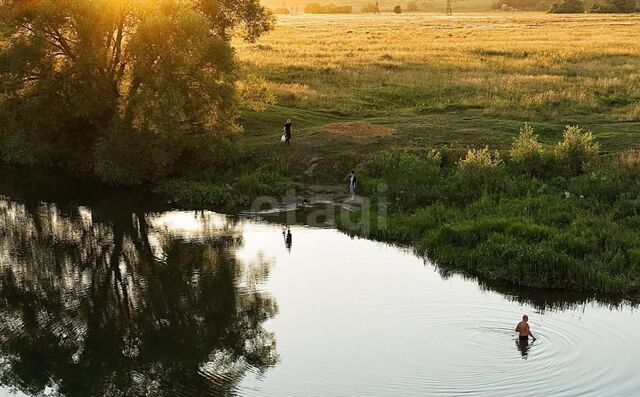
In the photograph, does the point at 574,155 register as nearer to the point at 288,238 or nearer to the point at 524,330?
the point at 288,238

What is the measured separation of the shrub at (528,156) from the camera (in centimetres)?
3622

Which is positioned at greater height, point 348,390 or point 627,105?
point 627,105

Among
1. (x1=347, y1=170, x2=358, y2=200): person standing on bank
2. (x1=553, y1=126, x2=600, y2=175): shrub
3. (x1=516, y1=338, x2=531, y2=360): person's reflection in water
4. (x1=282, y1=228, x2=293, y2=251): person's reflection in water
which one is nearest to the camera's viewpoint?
(x1=516, y1=338, x2=531, y2=360): person's reflection in water

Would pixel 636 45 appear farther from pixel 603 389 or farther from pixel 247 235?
pixel 603 389

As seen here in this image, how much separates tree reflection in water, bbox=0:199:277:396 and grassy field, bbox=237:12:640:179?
11951mm

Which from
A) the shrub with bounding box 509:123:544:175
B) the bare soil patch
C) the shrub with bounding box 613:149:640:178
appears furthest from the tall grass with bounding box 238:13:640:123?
the shrub with bounding box 509:123:544:175

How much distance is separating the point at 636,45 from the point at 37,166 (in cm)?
6453

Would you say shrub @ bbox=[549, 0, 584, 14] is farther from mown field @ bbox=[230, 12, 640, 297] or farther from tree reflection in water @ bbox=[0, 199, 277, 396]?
tree reflection in water @ bbox=[0, 199, 277, 396]

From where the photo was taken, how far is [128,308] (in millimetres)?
25391

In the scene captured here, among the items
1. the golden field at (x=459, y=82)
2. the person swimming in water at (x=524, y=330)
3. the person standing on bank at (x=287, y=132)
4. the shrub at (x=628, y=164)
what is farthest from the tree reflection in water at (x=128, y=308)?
the shrub at (x=628, y=164)

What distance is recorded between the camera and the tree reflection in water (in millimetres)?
20844

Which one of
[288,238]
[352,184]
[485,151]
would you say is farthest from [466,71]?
[288,238]

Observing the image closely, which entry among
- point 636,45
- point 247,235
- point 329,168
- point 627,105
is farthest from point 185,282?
point 636,45

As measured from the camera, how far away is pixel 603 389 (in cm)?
1920
